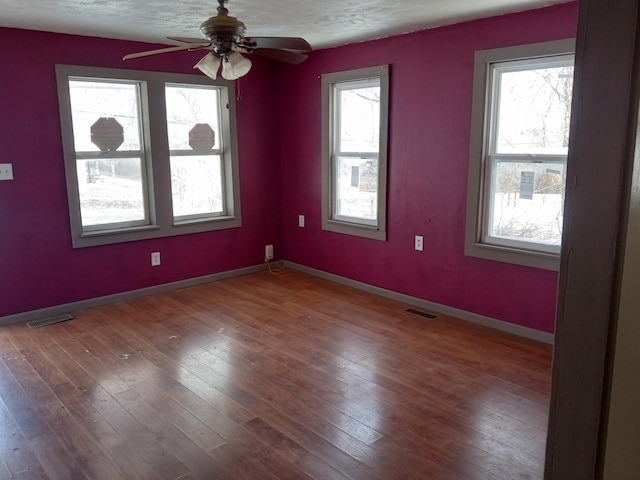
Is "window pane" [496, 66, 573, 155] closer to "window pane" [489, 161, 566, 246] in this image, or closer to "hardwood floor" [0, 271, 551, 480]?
"window pane" [489, 161, 566, 246]

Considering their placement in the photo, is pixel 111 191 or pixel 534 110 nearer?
pixel 534 110

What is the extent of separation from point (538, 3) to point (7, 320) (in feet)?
14.8

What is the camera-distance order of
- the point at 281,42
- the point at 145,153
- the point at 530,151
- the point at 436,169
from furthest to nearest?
the point at 145,153 < the point at 436,169 < the point at 530,151 < the point at 281,42

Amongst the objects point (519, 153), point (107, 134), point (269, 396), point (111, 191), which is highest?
point (107, 134)

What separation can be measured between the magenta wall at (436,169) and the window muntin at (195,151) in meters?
1.00

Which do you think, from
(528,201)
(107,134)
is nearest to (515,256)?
(528,201)

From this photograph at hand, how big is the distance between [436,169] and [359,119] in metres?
1.03

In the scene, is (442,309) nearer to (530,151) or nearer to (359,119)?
(530,151)

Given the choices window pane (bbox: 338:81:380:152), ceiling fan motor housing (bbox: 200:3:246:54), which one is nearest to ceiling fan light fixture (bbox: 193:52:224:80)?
ceiling fan motor housing (bbox: 200:3:246:54)

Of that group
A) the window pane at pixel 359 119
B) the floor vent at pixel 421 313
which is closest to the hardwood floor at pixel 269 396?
the floor vent at pixel 421 313

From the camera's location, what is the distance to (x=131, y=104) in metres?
4.50

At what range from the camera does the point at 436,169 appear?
4.09m

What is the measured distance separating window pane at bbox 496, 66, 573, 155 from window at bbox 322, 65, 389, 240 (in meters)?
1.06

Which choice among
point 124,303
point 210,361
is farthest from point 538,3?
point 124,303
